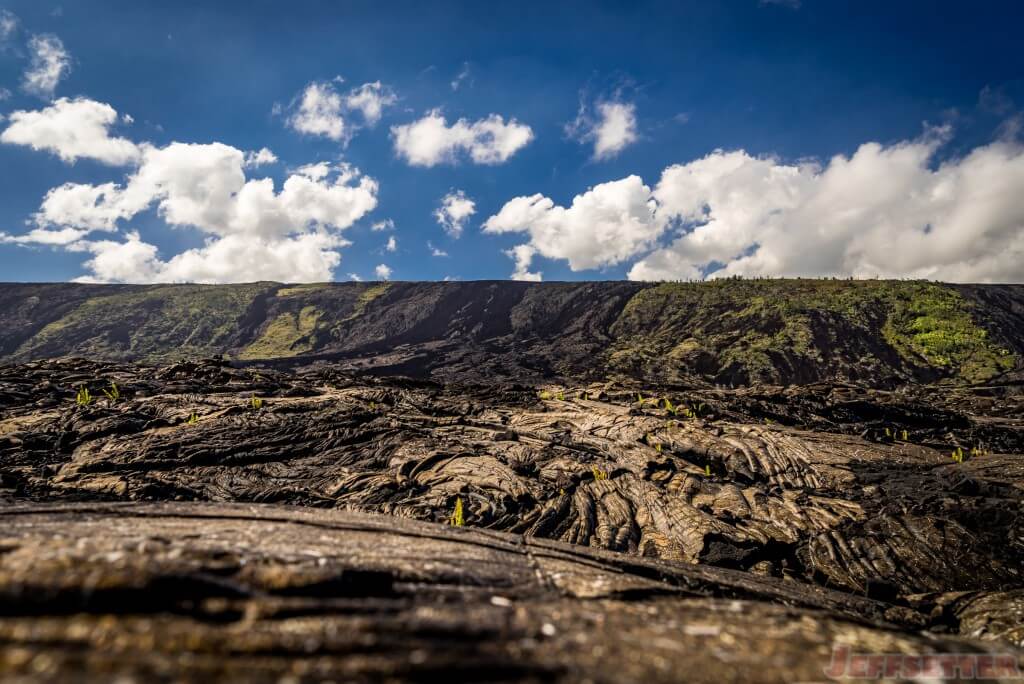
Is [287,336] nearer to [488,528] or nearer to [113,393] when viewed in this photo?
[113,393]

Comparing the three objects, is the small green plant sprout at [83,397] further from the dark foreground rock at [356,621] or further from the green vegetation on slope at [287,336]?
the green vegetation on slope at [287,336]

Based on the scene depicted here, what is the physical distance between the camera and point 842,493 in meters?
19.0

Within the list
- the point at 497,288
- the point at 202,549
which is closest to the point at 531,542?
the point at 202,549

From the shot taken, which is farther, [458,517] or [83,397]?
[83,397]

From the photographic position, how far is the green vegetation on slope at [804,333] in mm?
52938

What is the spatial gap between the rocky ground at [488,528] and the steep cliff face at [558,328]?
61.4ft

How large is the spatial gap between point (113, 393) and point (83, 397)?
1.11m

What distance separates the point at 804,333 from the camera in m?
60.1

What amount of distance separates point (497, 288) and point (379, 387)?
7187cm

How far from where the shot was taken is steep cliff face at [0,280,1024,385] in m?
54.5

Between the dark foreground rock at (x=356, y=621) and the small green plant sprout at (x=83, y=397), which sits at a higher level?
the small green plant sprout at (x=83, y=397)

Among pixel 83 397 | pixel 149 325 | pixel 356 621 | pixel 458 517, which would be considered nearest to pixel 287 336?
pixel 149 325

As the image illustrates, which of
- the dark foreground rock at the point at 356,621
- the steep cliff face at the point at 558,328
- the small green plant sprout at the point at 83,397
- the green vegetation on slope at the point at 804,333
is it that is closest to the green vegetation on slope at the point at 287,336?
the steep cliff face at the point at 558,328

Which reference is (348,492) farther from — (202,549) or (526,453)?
(202,549)
